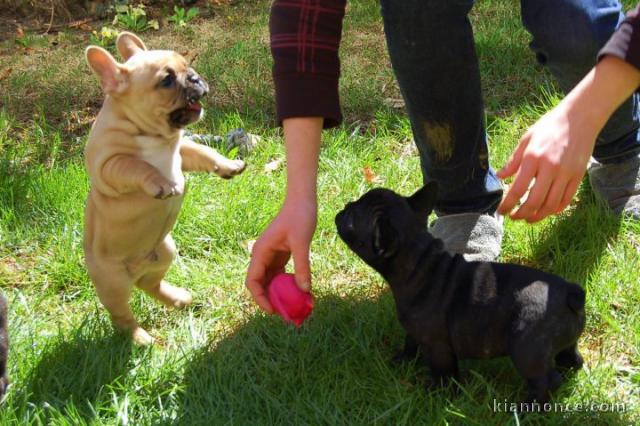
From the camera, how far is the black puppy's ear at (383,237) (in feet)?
7.08

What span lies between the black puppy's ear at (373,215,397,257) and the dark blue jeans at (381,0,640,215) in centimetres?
75

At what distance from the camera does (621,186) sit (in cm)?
308

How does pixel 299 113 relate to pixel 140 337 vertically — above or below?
above

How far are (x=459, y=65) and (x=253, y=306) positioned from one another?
47.9 inches

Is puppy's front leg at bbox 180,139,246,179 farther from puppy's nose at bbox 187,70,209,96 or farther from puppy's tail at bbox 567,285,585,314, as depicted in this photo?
puppy's tail at bbox 567,285,585,314

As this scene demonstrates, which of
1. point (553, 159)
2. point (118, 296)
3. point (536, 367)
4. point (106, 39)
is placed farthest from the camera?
point (106, 39)

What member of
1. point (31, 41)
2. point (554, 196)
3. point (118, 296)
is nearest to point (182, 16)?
point (31, 41)

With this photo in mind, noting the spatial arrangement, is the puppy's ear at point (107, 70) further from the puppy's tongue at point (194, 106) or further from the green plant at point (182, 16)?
the green plant at point (182, 16)

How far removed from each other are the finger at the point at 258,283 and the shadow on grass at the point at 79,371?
0.56 metres

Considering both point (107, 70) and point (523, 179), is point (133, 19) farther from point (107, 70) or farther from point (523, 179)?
point (523, 179)

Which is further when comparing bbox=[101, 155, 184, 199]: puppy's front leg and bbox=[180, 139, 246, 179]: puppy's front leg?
bbox=[180, 139, 246, 179]: puppy's front leg

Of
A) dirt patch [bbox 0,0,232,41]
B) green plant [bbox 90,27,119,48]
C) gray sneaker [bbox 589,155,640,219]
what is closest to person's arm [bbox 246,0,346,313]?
gray sneaker [bbox 589,155,640,219]

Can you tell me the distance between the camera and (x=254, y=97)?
4641 mm

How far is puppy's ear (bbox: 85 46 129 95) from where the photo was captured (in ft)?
7.97
